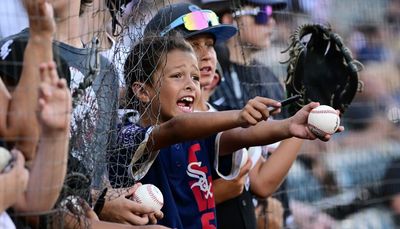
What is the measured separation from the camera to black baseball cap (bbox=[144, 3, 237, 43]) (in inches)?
168

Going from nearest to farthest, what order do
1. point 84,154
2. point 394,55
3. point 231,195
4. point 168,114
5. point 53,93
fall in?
point 53,93, point 84,154, point 168,114, point 231,195, point 394,55

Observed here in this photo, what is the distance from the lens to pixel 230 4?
562cm

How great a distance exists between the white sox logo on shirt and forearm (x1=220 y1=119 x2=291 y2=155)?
14 centimetres

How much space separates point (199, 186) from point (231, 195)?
0.46 m

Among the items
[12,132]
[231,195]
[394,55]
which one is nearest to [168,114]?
[231,195]

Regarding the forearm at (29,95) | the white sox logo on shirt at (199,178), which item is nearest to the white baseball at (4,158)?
the forearm at (29,95)

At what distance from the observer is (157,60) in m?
4.08

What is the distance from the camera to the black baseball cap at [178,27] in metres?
4.26

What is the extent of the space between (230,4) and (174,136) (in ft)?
6.29

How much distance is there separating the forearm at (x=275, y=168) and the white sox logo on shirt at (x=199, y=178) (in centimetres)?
75

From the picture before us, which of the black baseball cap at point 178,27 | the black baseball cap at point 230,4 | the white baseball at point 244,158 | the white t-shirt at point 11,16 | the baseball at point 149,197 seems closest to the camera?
the white t-shirt at point 11,16

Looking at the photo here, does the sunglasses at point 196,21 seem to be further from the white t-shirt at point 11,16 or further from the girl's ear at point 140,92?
the white t-shirt at point 11,16

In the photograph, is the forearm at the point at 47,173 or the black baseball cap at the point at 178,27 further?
the black baseball cap at the point at 178,27

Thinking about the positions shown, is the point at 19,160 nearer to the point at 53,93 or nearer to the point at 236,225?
the point at 53,93
